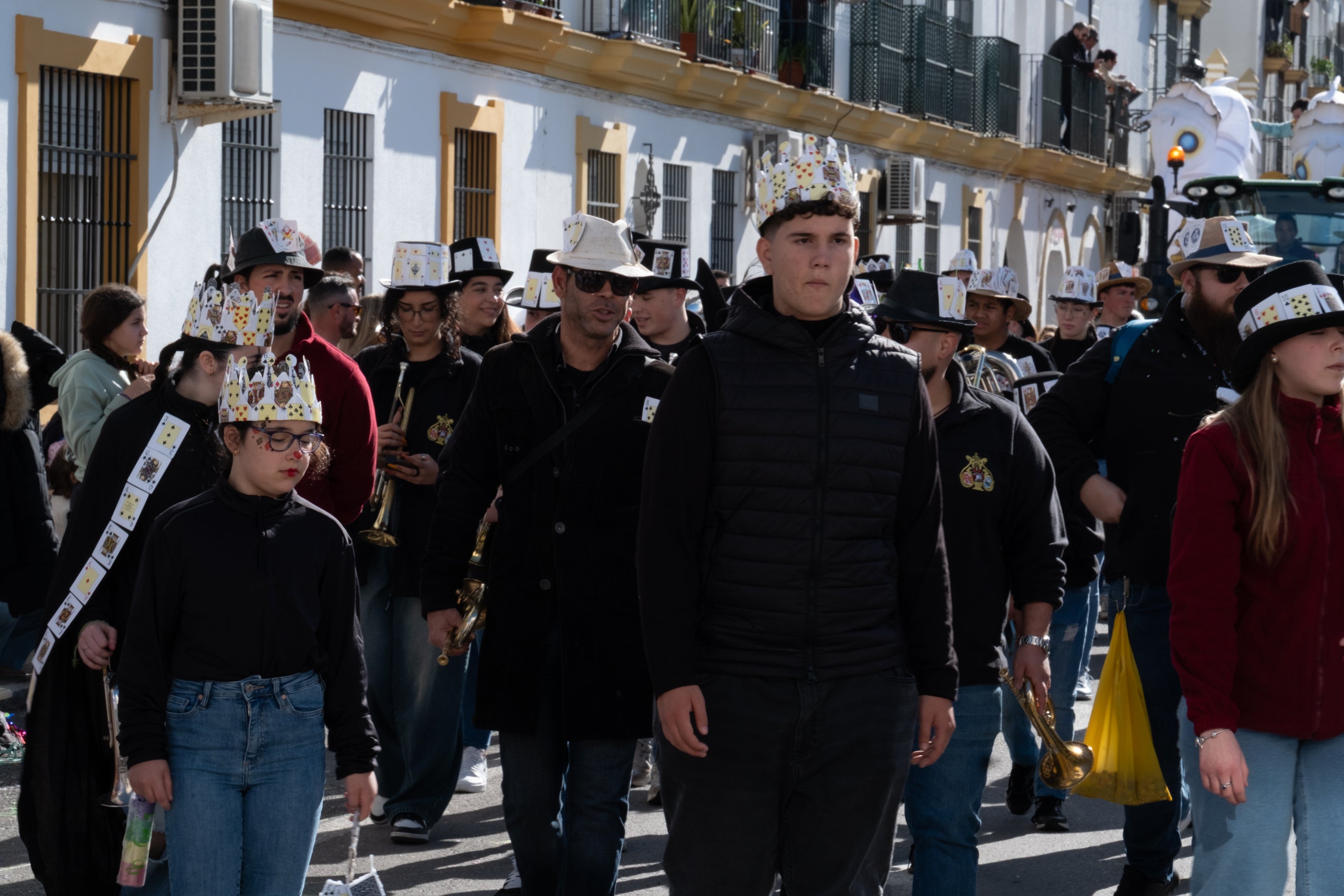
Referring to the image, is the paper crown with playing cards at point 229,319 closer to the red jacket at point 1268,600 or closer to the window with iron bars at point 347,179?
the red jacket at point 1268,600

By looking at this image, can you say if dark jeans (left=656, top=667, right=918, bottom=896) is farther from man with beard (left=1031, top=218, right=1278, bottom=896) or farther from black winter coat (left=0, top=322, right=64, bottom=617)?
black winter coat (left=0, top=322, right=64, bottom=617)

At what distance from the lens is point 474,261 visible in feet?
29.4

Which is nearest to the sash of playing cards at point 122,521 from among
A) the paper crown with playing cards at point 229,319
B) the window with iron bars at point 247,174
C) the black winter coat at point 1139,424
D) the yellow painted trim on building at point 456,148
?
the paper crown with playing cards at point 229,319

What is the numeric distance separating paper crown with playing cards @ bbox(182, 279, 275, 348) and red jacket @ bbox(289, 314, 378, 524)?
75 cm

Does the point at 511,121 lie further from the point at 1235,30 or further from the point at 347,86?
the point at 1235,30

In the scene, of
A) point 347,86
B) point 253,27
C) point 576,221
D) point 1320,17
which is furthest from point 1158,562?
point 1320,17

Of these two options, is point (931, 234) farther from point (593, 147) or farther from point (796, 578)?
point (796, 578)

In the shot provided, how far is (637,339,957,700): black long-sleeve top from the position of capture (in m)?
4.18

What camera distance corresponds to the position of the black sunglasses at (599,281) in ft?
18.6

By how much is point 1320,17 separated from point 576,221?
190 feet

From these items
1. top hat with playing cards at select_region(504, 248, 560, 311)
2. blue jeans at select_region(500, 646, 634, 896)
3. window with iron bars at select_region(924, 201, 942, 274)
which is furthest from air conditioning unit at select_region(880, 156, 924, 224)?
blue jeans at select_region(500, 646, 634, 896)

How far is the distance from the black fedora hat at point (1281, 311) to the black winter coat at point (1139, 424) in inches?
51.7

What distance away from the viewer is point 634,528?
5523 mm

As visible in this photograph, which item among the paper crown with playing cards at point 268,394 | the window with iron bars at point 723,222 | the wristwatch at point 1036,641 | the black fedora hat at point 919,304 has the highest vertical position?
the window with iron bars at point 723,222
